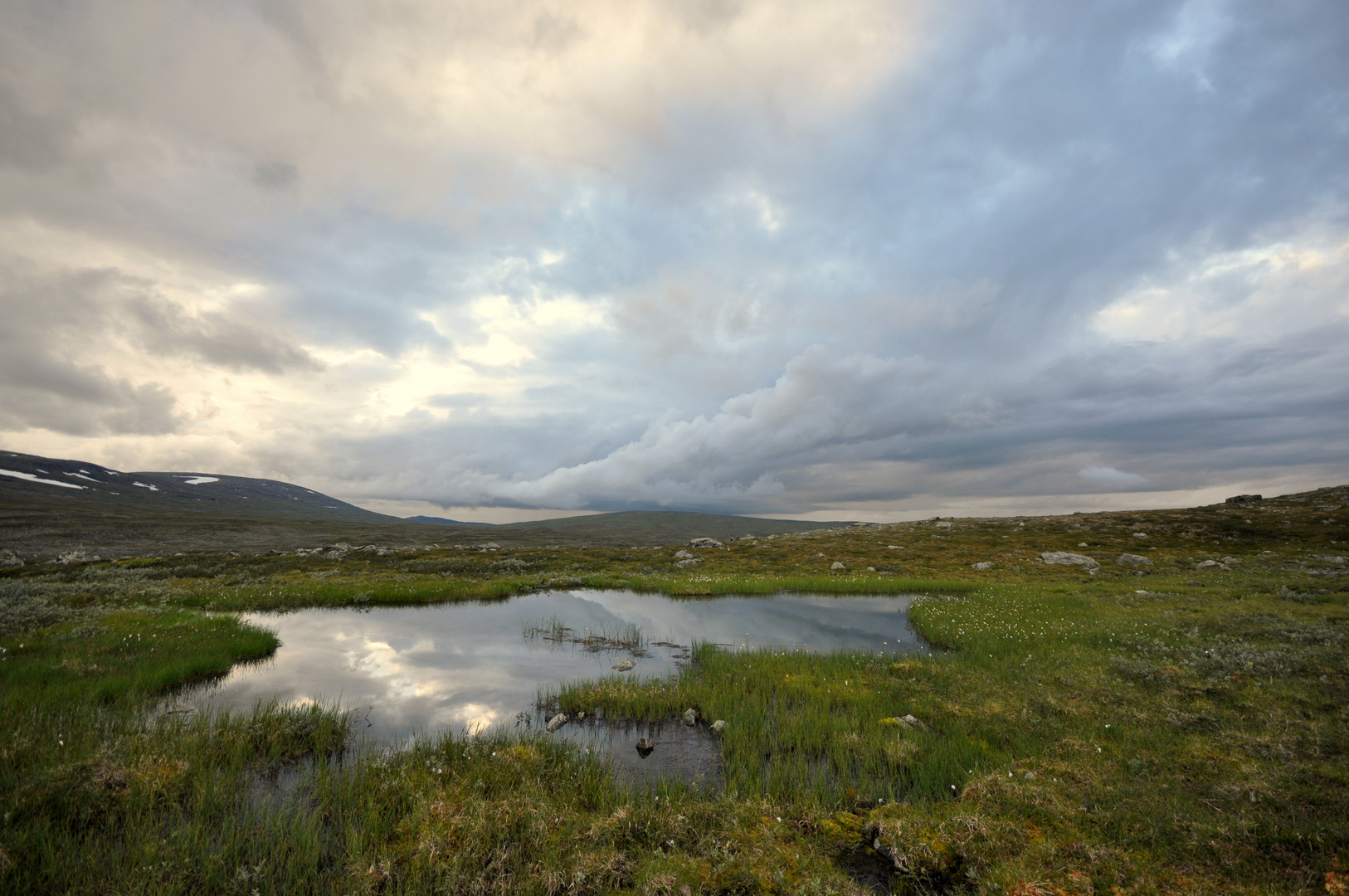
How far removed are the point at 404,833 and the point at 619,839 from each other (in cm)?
349

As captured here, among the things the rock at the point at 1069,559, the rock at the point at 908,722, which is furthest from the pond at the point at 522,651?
the rock at the point at 1069,559

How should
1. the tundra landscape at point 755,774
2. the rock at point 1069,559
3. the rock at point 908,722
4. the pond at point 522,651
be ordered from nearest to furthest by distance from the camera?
the tundra landscape at point 755,774
the rock at point 908,722
the pond at point 522,651
the rock at point 1069,559

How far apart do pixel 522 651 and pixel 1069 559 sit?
5875cm

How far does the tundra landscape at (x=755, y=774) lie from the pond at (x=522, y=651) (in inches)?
35.4

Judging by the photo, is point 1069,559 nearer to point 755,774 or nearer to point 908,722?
point 908,722

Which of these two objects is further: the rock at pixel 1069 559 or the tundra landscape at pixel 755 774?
the rock at pixel 1069 559

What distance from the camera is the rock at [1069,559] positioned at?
51.4m

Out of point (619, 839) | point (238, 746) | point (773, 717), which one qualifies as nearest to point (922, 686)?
point (773, 717)

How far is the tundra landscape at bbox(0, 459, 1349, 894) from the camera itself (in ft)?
23.1

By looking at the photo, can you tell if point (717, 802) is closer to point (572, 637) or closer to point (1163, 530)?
point (572, 637)

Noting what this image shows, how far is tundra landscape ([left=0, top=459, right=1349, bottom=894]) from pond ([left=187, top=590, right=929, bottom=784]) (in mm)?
900

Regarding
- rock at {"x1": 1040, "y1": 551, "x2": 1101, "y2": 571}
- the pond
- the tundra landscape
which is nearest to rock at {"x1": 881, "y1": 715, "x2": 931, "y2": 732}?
the tundra landscape

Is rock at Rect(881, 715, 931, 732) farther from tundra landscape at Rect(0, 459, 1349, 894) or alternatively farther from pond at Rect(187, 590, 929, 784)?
pond at Rect(187, 590, 929, 784)

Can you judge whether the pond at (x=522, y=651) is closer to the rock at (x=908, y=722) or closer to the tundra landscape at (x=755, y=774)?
the tundra landscape at (x=755, y=774)
